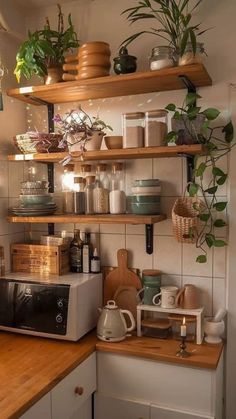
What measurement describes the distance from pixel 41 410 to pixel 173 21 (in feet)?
5.66

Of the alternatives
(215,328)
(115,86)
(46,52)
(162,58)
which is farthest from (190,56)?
(215,328)

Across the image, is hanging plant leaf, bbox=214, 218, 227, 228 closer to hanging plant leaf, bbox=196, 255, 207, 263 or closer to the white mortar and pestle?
hanging plant leaf, bbox=196, 255, 207, 263

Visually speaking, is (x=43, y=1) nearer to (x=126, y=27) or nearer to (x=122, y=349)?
(x=126, y=27)

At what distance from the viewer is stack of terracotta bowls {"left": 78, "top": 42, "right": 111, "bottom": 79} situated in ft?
5.99

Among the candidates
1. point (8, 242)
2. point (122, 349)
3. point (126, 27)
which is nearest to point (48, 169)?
point (8, 242)

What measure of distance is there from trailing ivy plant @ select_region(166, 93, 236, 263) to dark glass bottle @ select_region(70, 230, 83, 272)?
2.07ft

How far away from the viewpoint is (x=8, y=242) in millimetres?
2156

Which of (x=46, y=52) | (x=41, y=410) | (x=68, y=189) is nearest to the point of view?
(x=41, y=410)

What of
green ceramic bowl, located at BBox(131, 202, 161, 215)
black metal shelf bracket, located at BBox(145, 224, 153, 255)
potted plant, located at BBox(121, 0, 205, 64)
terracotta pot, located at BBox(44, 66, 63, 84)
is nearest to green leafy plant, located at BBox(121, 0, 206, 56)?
potted plant, located at BBox(121, 0, 205, 64)

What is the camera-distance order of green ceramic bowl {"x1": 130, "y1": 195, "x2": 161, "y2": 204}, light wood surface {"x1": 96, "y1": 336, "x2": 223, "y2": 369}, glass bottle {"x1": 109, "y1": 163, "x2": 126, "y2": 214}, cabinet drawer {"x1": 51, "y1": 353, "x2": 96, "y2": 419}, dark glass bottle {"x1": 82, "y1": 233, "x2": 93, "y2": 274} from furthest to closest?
dark glass bottle {"x1": 82, "y1": 233, "x2": 93, "y2": 274} < glass bottle {"x1": 109, "y1": 163, "x2": 126, "y2": 214} < green ceramic bowl {"x1": 130, "y1": 195, "x2": 161, "y2": 204} < light wood surface {"x1": 96, "y1": 336, "x2": 223, "y2": 369} < cabinet drawer {"x1": 51, "y1": 353, "x2": 96, "y2": 419}

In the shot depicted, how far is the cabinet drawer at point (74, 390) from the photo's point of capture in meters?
1.50

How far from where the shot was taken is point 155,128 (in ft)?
5.84

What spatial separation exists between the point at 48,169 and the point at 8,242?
47 cm

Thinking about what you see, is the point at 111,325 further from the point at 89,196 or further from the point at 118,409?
the point at 89,196
